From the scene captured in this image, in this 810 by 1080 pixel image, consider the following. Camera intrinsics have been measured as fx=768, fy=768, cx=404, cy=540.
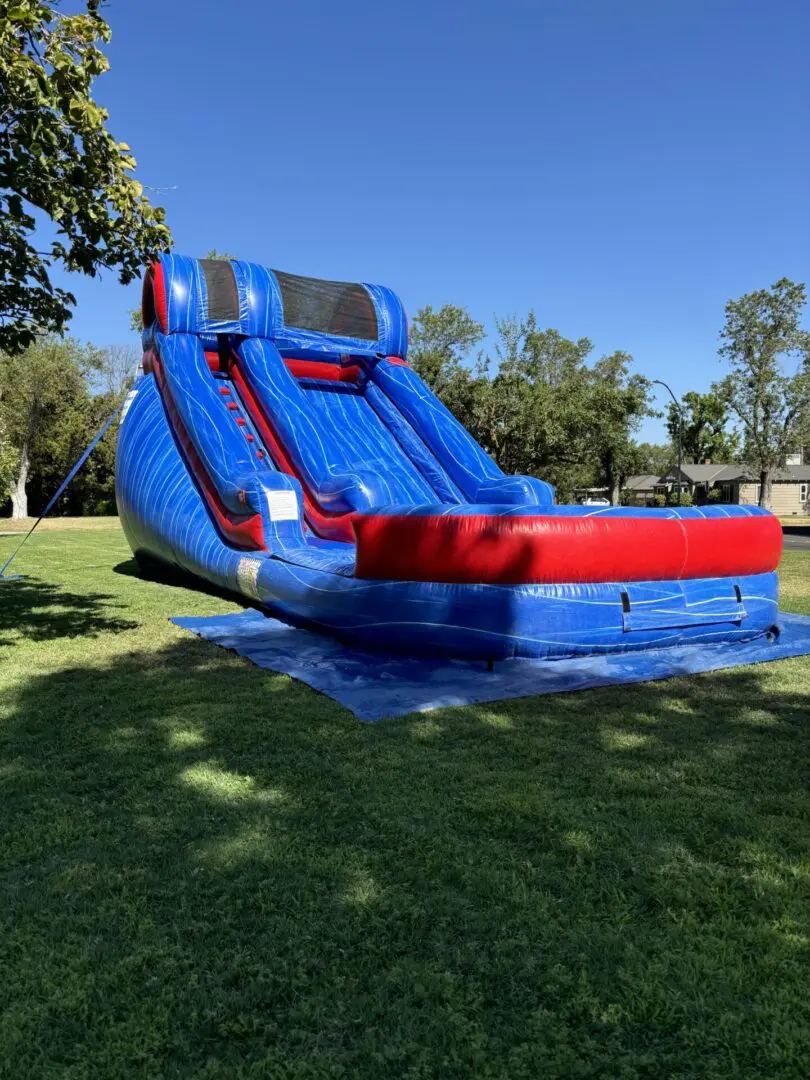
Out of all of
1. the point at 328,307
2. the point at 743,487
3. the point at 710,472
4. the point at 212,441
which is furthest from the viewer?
the point at 710,472

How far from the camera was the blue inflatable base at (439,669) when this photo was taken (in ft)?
13.5

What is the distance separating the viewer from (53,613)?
264 inches

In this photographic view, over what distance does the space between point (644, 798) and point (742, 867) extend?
0.51 metres

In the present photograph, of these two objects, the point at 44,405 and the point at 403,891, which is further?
the point at 44,405

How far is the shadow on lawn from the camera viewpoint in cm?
160

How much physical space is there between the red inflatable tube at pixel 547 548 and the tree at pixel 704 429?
46.4 meters

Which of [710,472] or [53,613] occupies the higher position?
[710,472]

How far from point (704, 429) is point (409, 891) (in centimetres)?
5306

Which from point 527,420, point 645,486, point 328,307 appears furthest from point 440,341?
point 645,486

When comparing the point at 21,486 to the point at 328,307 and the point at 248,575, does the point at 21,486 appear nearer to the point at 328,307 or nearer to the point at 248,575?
the point at 328,307

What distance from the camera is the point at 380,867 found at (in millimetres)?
2266

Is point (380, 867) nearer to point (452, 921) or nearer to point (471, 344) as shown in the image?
point (452, 921)

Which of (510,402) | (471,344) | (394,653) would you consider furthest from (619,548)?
(471,344)

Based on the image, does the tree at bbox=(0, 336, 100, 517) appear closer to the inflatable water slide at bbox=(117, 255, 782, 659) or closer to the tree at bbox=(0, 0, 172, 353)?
the inflatable water slide at bbox=(117, 255, 782, 659)
